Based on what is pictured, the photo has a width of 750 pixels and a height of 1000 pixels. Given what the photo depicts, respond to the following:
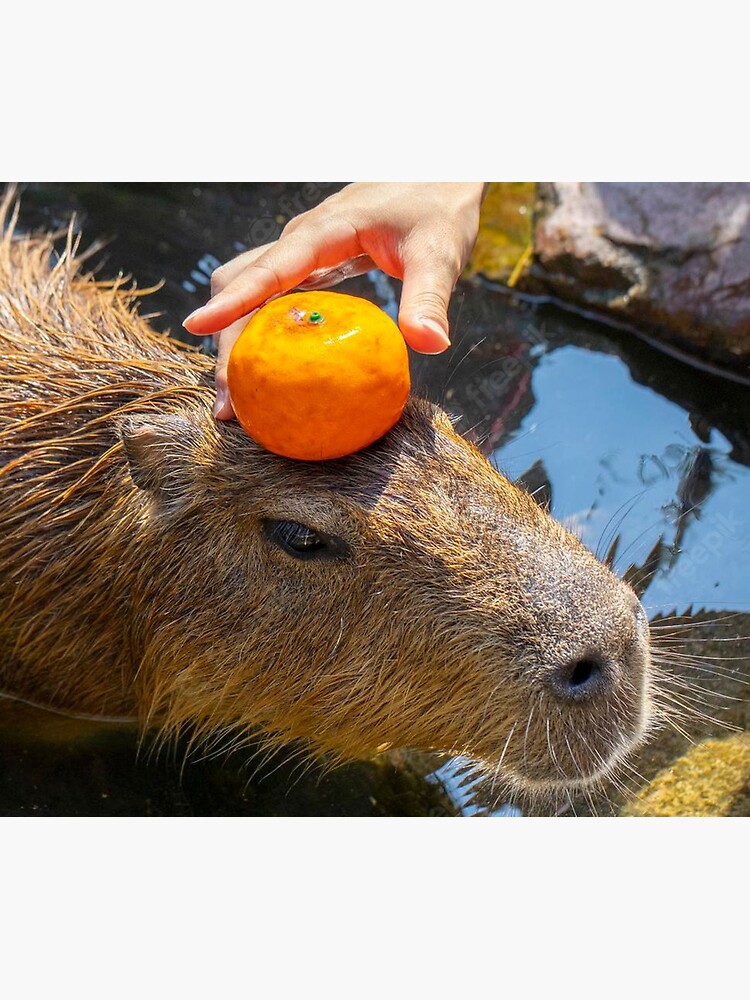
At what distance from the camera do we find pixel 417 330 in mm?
3271

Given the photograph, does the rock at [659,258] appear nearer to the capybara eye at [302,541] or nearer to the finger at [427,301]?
the finger at [427,301]

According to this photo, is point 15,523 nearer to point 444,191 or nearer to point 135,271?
point 444,191

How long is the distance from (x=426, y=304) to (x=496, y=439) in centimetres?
182

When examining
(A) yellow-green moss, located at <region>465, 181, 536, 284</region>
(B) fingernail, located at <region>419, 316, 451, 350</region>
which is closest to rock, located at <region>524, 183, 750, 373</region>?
(A) yellow-green moss, located at <region>465, 181, 536, 284</region>

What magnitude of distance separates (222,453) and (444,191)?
158 centimetres

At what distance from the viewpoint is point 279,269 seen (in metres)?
3.59

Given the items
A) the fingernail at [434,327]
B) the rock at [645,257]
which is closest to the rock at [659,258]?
the rock at [645,257]

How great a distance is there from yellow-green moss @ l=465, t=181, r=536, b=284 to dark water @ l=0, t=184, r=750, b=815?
0.15 m

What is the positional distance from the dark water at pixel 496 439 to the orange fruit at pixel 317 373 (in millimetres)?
786

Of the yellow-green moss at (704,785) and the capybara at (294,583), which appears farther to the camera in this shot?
the yellow-green moss at (704,785)

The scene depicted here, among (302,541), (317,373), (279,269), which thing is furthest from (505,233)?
(317,373)

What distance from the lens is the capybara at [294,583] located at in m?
3.28

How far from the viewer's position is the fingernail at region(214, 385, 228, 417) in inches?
138

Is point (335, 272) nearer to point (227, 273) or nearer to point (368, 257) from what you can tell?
point (368, 257)
